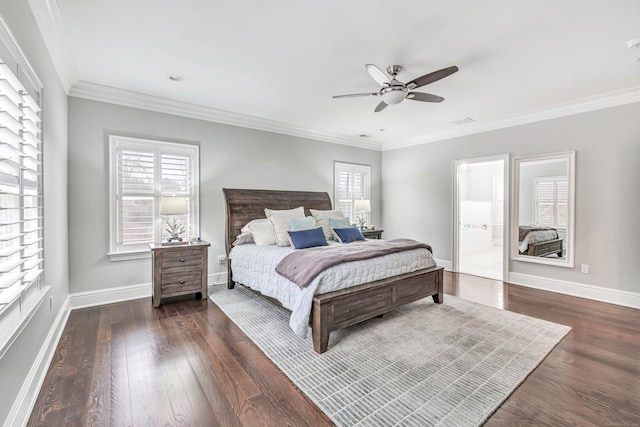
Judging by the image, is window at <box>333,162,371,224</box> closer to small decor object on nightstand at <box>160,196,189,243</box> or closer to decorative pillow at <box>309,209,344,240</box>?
decorative pillow at <box>309,209,344,240</box>

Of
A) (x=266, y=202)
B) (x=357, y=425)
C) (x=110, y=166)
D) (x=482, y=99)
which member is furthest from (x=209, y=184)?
(x=482, y=99)

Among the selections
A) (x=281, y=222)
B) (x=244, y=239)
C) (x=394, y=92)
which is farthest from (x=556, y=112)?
(x=244, y=239)

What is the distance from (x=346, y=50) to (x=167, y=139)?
9.41 feet

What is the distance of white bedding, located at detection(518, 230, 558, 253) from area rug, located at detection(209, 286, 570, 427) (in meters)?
1.78

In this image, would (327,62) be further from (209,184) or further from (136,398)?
(136,398)

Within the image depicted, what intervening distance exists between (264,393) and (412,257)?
2258mm

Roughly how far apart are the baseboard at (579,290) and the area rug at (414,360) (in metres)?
1.54

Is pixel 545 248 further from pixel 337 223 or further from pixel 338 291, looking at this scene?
pixel 338 291

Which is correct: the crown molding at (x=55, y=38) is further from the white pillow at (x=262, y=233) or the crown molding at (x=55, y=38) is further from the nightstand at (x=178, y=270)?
the white pillow at (x=262, y=233)

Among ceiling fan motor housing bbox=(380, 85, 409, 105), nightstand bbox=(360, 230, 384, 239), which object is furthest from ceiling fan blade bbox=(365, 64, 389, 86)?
nightstand bbox=(360, 230, 384, 239)

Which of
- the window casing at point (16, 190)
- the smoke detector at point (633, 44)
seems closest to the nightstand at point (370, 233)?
the smoke detector at point (633, 44)

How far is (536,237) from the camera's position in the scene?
466 cm

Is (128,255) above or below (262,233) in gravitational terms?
below

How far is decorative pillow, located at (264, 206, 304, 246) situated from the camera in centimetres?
414
